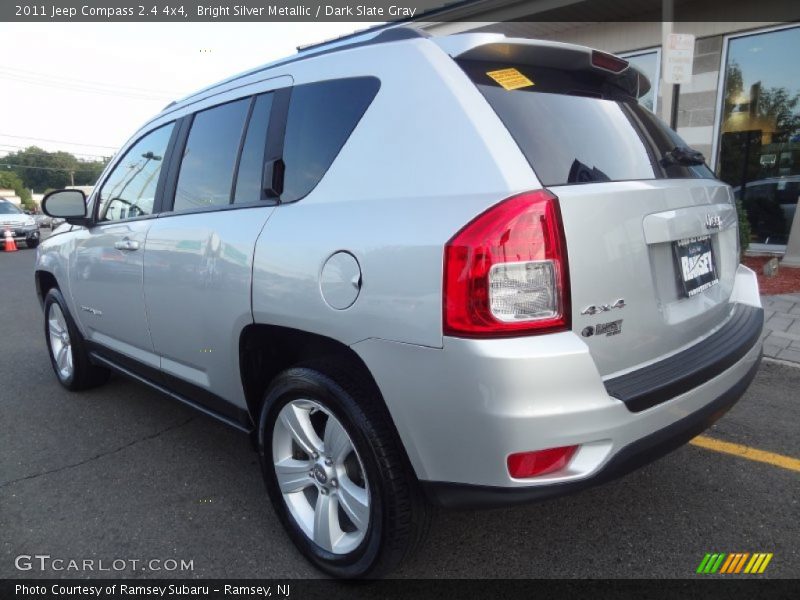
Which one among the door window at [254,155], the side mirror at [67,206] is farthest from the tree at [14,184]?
the door window at [254,155]

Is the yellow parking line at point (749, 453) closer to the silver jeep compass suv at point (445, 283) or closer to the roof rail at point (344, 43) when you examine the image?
the silver jeep compass suv at point (445, 283)

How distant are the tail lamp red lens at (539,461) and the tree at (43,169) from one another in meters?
107

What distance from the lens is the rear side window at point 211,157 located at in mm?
2578

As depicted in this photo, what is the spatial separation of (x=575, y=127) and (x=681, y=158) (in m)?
0.56

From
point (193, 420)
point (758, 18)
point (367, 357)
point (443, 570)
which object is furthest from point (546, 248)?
point (758, 18)

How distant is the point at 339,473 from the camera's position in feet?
6.77

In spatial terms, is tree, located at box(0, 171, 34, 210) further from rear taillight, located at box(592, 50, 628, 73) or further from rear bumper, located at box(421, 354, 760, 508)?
rear bumper, located at box(421, 354, 760, 508)

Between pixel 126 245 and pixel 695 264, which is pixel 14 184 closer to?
pixel 126 245

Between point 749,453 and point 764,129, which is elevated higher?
point 764,129

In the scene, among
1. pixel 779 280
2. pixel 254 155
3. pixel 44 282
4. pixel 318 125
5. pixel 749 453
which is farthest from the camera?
pixel 779 280

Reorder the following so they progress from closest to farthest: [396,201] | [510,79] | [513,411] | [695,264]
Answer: [513,411] < [396,201] < [510,79] < [695,264]

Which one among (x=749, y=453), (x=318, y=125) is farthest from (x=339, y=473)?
(x=749, y=453)

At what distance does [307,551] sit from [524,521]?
919mm

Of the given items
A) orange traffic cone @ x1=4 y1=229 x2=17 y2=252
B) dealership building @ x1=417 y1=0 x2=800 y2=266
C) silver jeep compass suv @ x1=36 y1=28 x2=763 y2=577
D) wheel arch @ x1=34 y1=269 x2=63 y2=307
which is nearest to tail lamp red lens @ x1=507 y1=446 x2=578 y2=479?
silver jeep compass suv @ x1=36 y1=28 x2=763 y2=577
